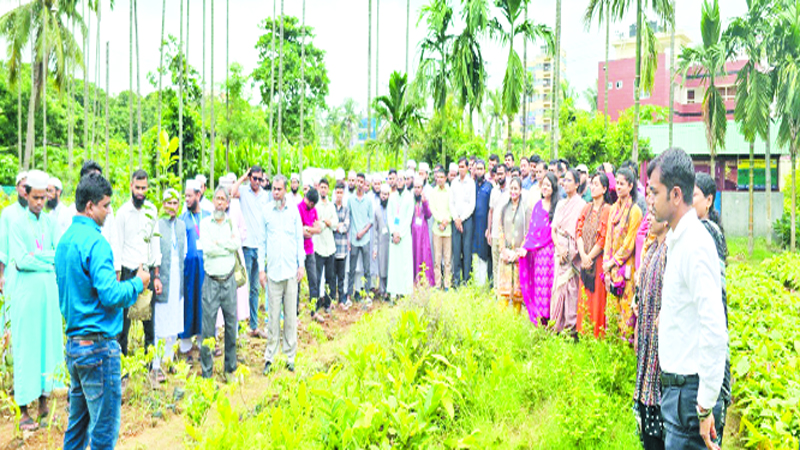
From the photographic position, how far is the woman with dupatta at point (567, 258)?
254 inches

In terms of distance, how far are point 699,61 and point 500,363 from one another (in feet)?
46.9

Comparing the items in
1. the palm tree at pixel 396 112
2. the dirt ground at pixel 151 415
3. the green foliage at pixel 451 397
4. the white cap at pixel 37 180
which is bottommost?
the dirt ground at pixel 151 415

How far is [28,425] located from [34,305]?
3.11 ft

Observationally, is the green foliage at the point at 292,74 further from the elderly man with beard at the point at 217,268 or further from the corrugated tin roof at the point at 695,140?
the elderly man with beard at the point at 217,268

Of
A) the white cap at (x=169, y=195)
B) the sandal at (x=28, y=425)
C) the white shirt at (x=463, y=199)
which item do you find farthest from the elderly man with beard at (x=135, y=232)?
the white shirt at (x=463, y=199)

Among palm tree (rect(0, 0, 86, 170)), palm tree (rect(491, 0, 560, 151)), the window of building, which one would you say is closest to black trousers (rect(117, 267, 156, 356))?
palm tree (rect(491, 0, 560, 151))

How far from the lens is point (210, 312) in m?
5.95

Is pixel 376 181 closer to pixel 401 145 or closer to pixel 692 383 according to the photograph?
pixel 401 145

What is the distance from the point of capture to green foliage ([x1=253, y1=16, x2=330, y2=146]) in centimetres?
2728

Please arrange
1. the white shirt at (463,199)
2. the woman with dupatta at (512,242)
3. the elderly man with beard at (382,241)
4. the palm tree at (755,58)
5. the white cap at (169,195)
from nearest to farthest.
Answer: 1. the white cap at (169,195)
2. the woman with dupatta at (512,242)
3. the white shirt at (463,199)
4. the elderly man with beard at (382,241)
5. the palm tree at (755,58)

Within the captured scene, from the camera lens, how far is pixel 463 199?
9.91 metres

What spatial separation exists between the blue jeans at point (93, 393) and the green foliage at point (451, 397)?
586 millimetres

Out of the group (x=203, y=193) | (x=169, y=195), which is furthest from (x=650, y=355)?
(x=203, y=193)

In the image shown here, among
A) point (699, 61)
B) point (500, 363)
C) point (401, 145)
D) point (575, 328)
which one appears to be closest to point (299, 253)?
point (500, 363)
